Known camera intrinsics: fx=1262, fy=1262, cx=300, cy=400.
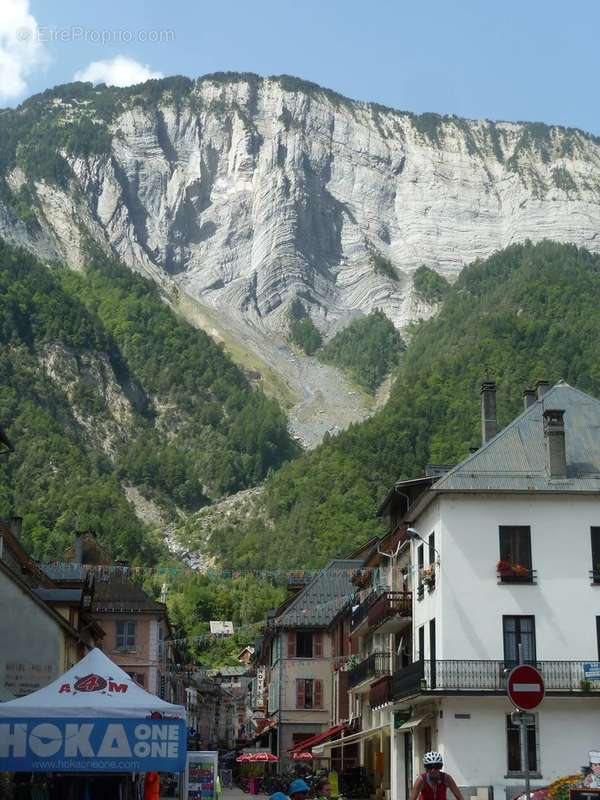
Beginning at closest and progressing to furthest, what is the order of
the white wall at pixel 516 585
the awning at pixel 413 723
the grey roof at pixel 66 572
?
the white wall at pixel 516 585 → the awning at pixel 413 723 → the grey roof at pixel 66 572

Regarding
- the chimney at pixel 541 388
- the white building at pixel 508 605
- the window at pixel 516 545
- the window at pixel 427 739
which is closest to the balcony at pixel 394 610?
the white building at pixel 508 605

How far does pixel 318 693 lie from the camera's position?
77188 millimetres

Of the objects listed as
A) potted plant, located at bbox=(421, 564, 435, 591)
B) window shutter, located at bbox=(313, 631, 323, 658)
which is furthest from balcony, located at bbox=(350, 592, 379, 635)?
window shutter, located at bbox=(313, 631, 323, 658)

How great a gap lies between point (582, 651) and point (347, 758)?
2448cm

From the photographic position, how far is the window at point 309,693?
253 feet

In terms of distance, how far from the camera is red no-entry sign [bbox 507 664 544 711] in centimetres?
1823

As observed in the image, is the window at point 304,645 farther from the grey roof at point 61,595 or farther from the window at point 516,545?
the window at point 516,545

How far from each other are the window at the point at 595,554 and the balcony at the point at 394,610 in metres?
8.94

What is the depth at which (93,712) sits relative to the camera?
20.1 meters

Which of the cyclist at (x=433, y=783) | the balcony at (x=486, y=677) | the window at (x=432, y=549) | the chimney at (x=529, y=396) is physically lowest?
the cyclist at (x=433, y=783)

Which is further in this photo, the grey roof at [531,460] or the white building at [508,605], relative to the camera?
the grey roof at [531,460]

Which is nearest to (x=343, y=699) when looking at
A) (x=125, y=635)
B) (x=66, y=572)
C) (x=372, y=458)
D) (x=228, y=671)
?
(x=125, y=635)

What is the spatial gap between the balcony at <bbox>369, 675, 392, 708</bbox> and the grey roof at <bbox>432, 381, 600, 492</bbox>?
966 centimetres

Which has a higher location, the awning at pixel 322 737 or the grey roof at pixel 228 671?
the grey roof at pixel 228 671
